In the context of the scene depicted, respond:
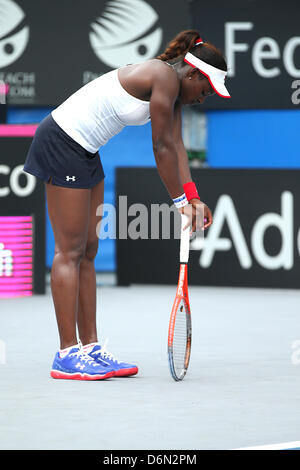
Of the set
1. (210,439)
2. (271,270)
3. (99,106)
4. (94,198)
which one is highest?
(99,106)

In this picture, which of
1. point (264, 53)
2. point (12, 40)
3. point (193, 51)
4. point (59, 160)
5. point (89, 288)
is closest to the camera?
point (193, 51)

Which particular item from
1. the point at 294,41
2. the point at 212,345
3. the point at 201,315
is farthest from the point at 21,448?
the point at 294,41

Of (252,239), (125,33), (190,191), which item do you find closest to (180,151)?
(190,191)

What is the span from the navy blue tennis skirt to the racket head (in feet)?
2.10

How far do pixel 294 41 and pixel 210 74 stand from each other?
7107mm

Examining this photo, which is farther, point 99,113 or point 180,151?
point 180,151

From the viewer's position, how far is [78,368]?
15.9 feet

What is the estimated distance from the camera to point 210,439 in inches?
143

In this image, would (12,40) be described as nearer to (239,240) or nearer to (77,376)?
(239,240)

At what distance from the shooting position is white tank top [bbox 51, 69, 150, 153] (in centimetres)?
474

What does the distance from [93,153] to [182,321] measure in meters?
0.90

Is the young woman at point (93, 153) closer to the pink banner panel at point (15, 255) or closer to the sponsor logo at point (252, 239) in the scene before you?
the pink banner panel at point (15, 255)

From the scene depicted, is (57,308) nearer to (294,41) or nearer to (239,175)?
(239,175)

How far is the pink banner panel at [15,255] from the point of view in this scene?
836 cm
